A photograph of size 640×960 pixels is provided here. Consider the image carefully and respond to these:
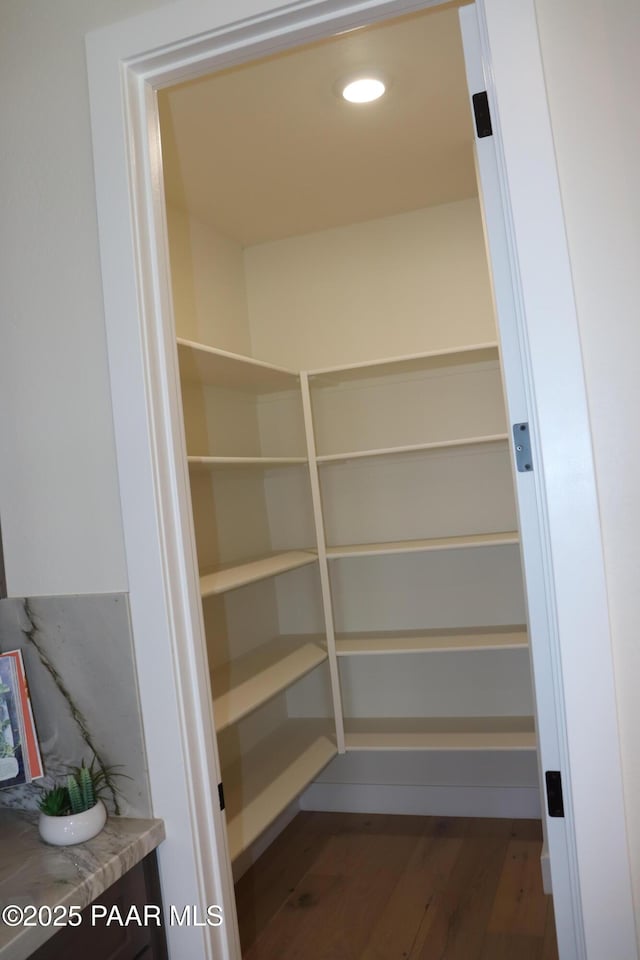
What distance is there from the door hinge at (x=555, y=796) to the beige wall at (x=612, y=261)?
11cm

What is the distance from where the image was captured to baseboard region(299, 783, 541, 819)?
3.21m

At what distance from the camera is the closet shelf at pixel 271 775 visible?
2498 millimetres

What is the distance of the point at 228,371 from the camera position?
297cm

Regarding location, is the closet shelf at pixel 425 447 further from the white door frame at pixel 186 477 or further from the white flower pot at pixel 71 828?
the white flower pot at pixel 71 828

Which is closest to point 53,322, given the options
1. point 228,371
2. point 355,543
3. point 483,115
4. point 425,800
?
point 483,115

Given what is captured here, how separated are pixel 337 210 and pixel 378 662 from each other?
6.61 feet

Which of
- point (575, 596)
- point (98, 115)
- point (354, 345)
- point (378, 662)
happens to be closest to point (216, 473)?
point (354, 345)

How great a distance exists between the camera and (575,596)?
115 cm

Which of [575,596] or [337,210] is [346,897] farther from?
[337,210]

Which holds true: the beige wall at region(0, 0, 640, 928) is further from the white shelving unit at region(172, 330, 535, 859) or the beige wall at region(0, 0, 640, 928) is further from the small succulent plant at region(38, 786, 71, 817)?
the white shelving unit at region(172, 330, 535, 859)

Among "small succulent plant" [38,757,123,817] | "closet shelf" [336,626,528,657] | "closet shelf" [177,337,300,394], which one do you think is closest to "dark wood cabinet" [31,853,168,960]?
"small succulent plant" [38,757,123,817]

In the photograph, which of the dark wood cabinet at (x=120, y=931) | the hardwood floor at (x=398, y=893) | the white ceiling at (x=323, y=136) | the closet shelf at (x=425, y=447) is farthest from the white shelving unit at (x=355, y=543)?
the dark wood cabinet at (x=120, y=931)

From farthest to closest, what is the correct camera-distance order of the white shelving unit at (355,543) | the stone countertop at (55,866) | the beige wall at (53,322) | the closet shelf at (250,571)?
the white shelving unit at (355,543) < the closet shelf at (250,571) < the beige wall at (53,322) < the stone countertop at (55,866)

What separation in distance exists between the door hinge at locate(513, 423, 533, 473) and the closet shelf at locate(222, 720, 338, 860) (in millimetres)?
1657
